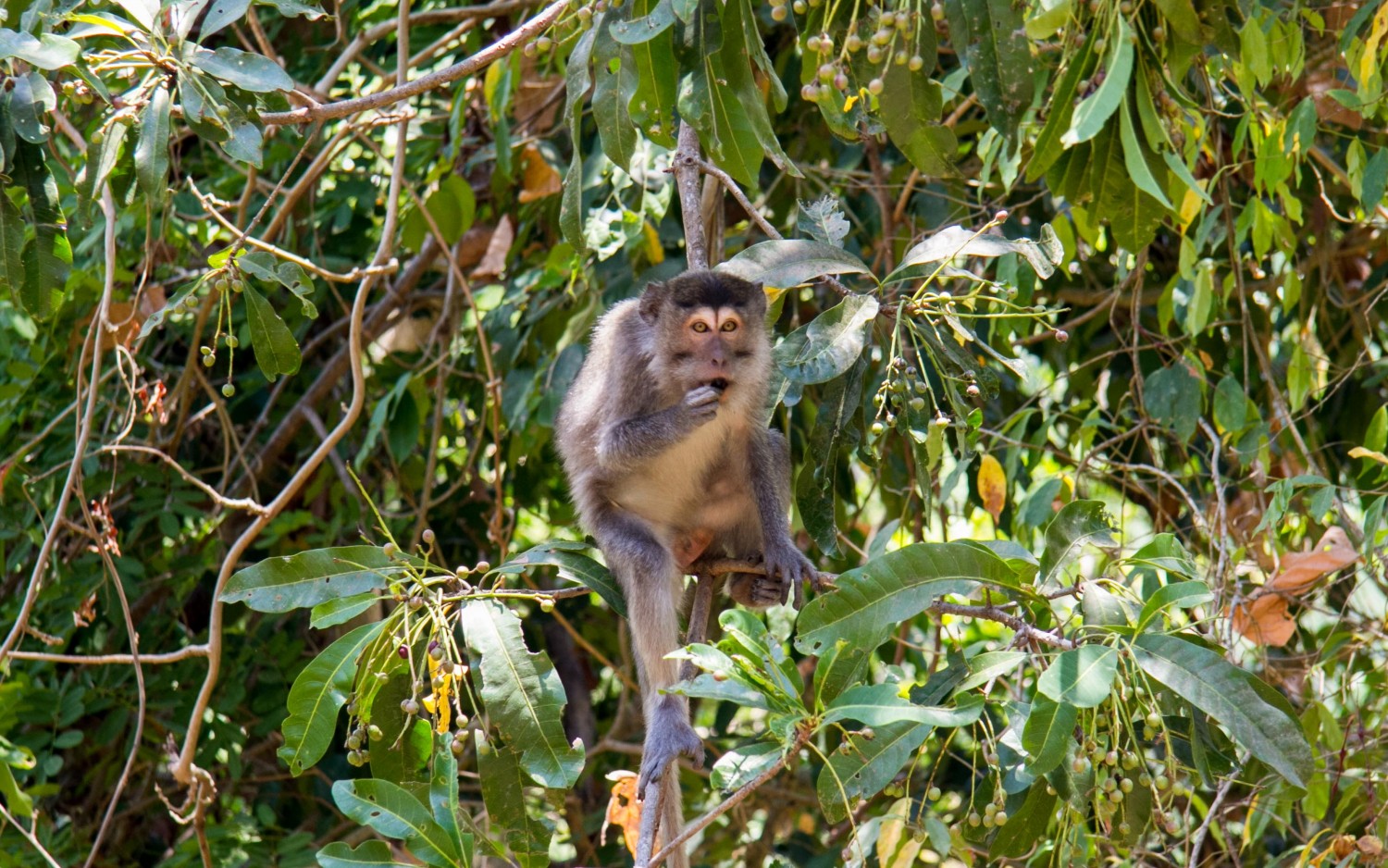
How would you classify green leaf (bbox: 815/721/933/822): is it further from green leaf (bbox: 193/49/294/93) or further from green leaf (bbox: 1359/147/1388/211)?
green leaf (bbox: 1359/147/1388/211)

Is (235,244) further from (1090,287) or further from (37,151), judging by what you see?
(1090,287)

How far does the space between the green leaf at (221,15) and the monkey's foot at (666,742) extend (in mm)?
2251

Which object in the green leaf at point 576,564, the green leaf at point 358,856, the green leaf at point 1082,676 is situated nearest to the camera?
the green leaf at point 1082,676

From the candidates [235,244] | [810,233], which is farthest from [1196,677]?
[235,244]

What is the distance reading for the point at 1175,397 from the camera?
529 centimetres

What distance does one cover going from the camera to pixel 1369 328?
6.14 m

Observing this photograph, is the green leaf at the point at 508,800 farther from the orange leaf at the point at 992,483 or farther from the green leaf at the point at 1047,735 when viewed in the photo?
the orange leaf at the point at 992,483

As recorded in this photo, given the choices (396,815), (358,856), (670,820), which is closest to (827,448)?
(670,820)

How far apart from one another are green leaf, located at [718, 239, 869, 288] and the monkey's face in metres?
0.96

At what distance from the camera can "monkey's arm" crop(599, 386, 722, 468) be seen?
4535mm

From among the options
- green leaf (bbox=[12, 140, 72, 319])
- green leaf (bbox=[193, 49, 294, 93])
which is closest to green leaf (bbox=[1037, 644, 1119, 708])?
green leaf (bbox=[193, 49, 294, 93])

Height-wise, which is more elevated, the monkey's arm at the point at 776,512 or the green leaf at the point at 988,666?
the green leaf at the point at 988,666

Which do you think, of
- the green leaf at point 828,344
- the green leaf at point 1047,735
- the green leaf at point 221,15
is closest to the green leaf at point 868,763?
the green leaf at point 1047,735

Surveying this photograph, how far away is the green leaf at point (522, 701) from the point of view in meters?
3.40
